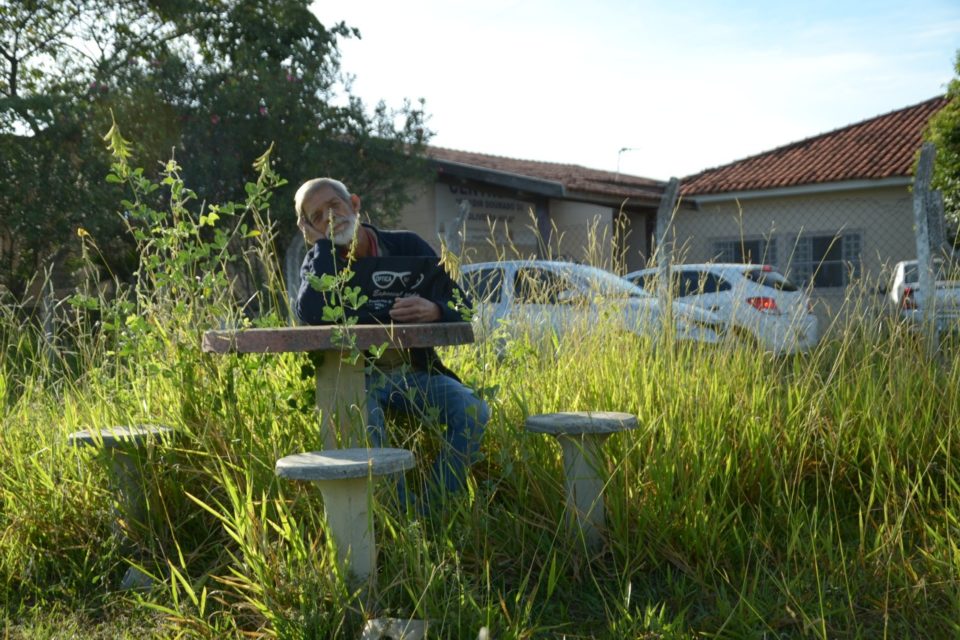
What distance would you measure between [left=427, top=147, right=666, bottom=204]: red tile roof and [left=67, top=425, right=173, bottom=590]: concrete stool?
1222 centimetres

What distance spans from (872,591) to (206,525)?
2142 mm

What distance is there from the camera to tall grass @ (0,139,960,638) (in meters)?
2.50

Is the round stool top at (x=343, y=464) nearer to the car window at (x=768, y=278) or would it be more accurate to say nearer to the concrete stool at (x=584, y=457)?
the concrete stool at (x=584, y=457)

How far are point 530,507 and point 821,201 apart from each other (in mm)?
15725

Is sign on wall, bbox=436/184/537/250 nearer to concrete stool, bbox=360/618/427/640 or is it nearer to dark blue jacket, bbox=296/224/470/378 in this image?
dark blue jacket, bbox=296/224/470/378

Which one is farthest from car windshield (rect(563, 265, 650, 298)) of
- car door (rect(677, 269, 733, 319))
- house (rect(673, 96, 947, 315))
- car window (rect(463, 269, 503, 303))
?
house (rect(673, 96, 947, 315))

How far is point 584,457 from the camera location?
9.05 ft

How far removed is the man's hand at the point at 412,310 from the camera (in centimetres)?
324

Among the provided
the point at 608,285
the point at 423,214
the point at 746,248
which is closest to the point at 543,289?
the point at 608,285

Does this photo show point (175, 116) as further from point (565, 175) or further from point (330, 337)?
point (330, 337)

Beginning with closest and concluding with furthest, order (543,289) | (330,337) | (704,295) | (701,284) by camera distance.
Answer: (330,337), (701,284), (704,295), (543,289)

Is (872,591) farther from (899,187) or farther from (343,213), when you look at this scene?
(899,187)

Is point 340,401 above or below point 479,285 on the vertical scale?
below

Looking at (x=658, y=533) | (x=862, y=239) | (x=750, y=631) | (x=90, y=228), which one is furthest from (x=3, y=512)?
(x=862, y=239)
